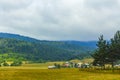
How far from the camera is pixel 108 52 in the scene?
149 metres

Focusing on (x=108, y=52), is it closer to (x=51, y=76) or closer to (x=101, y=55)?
(x=101, y=55)

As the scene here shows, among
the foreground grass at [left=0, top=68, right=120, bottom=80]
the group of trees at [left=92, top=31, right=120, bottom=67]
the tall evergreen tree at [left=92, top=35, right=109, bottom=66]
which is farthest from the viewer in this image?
the tall evergreen tree at [left=92, top=35, right=109, bottom=66]

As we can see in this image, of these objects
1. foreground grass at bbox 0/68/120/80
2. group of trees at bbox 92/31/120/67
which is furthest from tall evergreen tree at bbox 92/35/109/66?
foreground grass at bbox 0/68/120/80

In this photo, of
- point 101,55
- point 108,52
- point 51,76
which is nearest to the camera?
point 51,76

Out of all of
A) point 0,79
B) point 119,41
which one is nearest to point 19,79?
point 0,79

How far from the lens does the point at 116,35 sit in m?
158

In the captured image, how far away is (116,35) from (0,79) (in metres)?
104

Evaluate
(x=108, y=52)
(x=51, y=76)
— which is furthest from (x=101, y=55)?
(x=51, y=76)

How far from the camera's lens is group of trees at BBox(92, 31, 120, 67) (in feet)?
480

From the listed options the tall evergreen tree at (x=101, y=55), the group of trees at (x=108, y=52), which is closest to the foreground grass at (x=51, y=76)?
the group of trees at (x=108, y=52)

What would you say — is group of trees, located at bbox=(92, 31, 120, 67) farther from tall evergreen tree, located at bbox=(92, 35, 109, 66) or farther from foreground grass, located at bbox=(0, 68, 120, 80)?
foreground grass, located at bbox=(0, 68, 120, 80)

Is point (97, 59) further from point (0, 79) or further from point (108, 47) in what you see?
point (0, 79)

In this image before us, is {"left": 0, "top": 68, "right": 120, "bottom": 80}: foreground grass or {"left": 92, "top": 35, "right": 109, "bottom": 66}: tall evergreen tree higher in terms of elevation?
{"left": 92, "top": 35, "right": 109, "bottom": 66}: tall evergreen tree

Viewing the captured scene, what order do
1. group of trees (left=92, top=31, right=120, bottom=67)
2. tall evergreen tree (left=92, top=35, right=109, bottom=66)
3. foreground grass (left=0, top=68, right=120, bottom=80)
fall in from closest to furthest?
1. foreground grass (left=0, top=68, right=120, bottom=80)
2. group of trees (left=92, top=31, right=120, bottom=67)
3. tall evergreen tree (left=92, top=35, right=109, bottom=66)
